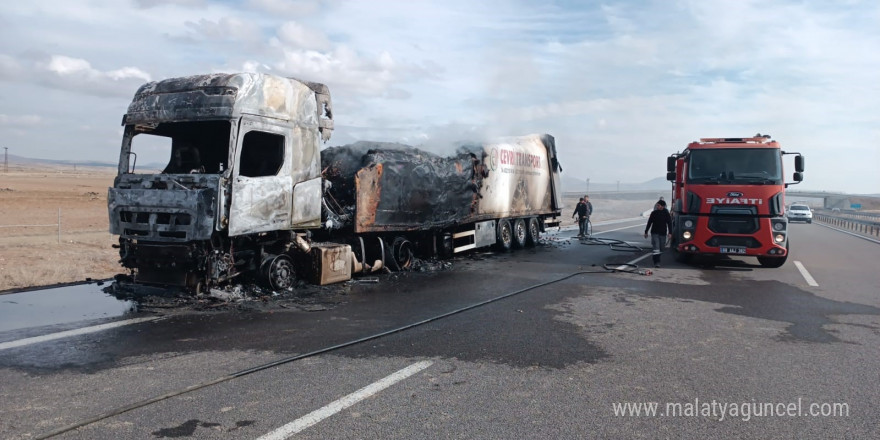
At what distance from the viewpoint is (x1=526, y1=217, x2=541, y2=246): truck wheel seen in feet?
61.3

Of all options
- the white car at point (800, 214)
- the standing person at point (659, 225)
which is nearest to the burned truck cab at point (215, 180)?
the standing person at point (659, 225)

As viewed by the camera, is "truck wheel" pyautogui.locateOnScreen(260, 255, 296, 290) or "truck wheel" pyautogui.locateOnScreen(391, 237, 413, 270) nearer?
"truck wheel" pyautogui.locateOnScreen(260, 255, 296, 290)

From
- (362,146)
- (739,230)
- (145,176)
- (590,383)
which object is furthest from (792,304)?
(145,176)

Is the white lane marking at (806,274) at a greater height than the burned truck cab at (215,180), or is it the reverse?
the burned truck cab at (215,180)

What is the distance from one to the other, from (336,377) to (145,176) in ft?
16.7

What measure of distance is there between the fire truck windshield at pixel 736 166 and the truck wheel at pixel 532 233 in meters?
5.83

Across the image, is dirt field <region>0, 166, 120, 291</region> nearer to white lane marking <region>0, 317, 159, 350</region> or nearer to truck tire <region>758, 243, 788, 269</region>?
white lane marking <region>0, 317, 159, 350</region>

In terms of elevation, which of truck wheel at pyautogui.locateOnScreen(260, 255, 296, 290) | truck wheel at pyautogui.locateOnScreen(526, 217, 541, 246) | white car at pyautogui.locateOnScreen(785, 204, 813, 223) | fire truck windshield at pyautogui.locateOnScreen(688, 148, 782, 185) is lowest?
truck wheel at pyautogui.locateOnScreen(260, 255, 296, 290)

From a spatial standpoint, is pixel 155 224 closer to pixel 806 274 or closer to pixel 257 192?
pixel 257 192

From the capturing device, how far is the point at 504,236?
55.7 ft

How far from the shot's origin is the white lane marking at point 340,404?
3.99 m

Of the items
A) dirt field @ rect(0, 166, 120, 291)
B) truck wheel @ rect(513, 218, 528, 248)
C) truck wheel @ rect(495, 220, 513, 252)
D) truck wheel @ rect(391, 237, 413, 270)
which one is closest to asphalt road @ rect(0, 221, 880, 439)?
truck wheel @ rect(391, 237, 413, 270)

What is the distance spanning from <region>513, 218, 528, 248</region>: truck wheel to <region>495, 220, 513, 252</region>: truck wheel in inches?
8.7

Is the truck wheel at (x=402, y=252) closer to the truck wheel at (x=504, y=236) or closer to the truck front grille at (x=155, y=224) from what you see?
the truck wheel at (x=504, y=236)
